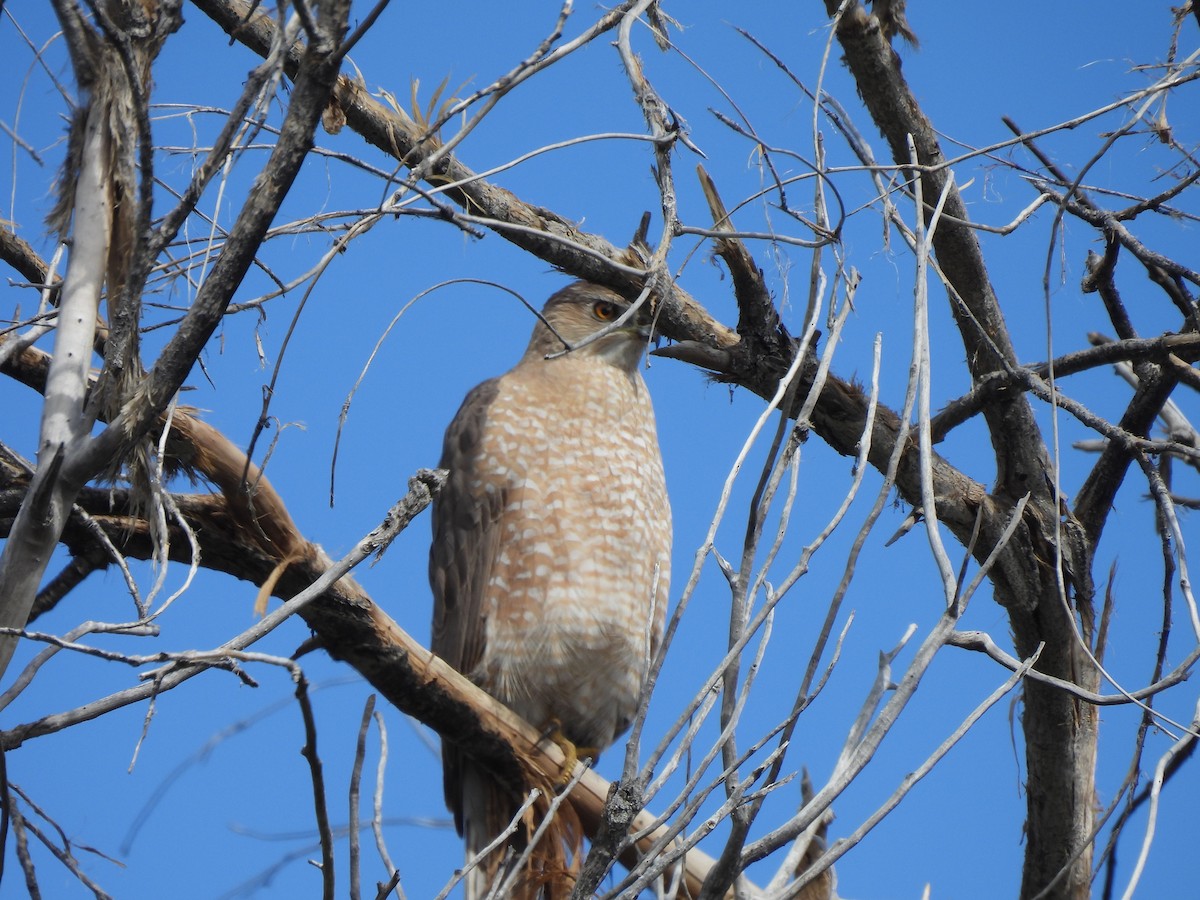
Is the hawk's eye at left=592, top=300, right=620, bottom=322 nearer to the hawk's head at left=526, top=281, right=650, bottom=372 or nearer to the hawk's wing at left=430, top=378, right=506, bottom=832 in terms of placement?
the hawk's head at left=526, top=281, right=650, bottom=372

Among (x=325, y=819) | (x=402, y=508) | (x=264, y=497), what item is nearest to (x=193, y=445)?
(x=264, y=497)

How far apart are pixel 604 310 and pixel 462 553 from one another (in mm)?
1229

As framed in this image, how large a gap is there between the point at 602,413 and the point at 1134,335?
5.79 ft

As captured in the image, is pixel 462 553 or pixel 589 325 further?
pixel 589 325

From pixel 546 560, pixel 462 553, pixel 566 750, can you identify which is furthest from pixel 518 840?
pixel 462 553

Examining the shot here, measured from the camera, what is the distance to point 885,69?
362 cm

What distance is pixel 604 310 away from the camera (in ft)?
16.1

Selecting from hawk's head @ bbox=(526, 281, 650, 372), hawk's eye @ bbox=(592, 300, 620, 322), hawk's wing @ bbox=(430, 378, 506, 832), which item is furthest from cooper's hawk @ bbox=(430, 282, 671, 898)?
hawk's eye @ bbox=(592, 300, 620, 322)

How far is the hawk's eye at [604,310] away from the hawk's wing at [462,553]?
26.8 inches

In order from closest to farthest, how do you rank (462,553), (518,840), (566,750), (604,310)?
(518,840) < (566,750) < (462,553) < (604,310)

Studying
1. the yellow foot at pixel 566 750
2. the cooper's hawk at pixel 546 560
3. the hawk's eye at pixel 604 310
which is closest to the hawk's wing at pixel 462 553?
the cooper's hawk at pixel 546 560

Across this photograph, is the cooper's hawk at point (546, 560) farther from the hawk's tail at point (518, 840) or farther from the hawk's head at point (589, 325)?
the hawk's head at point (589, 325)

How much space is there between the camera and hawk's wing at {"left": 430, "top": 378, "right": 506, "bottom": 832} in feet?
13.4

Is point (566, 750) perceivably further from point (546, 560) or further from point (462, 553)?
point (462, 553)
